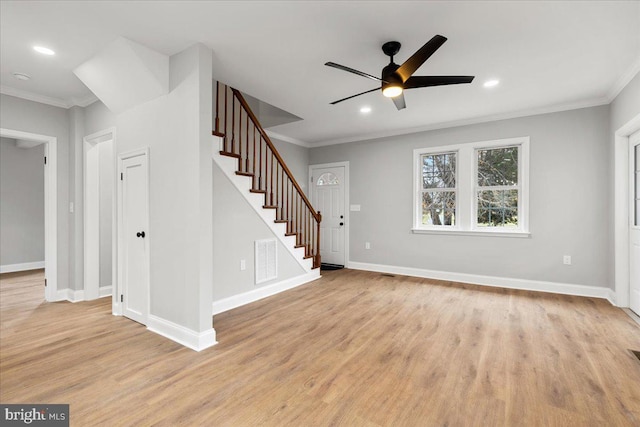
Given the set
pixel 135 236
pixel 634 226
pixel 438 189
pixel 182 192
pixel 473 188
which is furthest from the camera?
pixel 438 189

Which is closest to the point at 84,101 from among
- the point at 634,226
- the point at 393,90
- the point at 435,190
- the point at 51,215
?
the point at 51,215

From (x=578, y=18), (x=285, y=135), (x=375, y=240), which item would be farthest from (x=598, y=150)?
(x=285, y=135)

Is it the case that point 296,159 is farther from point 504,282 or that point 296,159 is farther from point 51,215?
point 504,282

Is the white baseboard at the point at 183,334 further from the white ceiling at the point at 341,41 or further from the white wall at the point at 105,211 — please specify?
the white ceiling at the point at 341,41

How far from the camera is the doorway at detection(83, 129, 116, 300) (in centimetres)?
385

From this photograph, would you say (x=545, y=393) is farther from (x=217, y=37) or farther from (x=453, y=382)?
(x=217, y=37)

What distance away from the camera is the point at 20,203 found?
6.05 meters

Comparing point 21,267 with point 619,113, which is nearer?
point 619,113

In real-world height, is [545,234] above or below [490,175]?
below

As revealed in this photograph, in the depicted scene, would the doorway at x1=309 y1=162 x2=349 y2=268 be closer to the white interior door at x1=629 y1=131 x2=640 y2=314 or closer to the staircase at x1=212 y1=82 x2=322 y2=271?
the staircase at x1=212 y1=82 x2=322 y2=271

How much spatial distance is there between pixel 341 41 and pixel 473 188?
3405mm

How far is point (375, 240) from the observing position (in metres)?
5.68

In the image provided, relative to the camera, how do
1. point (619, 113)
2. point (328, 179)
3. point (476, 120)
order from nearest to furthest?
point (619, 113)
point (476, 120)
point (328, 179)

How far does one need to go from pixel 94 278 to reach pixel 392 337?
3942 millimetres
